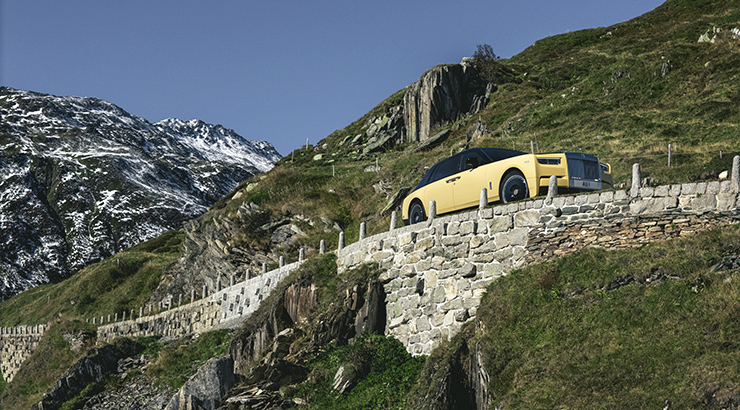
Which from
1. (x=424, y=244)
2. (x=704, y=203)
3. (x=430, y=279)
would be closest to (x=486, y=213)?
(x=424, y=244)

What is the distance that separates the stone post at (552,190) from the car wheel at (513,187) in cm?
79

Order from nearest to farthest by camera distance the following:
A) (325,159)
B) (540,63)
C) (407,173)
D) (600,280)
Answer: (600,280)
(407,173)
(325,159)
(540,63)

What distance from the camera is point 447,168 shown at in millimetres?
17500

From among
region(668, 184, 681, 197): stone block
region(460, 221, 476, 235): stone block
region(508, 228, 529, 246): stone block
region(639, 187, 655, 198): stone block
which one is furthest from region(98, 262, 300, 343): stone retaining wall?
region(668, 184, 681, 197): stone block

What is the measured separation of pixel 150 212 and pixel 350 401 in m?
149

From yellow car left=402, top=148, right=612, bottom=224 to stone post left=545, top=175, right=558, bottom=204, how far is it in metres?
0.35

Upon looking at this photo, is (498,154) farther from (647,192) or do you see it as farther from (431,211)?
(647,192)

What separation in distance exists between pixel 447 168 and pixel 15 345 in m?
56.2

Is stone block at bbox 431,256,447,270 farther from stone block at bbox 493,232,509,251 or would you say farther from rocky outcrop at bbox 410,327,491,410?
rocky outcrop at bbox 410,327,491,410

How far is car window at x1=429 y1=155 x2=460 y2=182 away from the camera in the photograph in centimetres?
1711

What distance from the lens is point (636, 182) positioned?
13422mm

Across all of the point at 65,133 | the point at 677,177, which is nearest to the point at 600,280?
the point at 677,177

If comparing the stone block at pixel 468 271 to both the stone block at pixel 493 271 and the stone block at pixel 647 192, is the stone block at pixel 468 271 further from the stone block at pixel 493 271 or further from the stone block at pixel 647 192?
the stone block at pixel 647 192

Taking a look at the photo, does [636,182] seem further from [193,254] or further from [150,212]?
[150,212]
